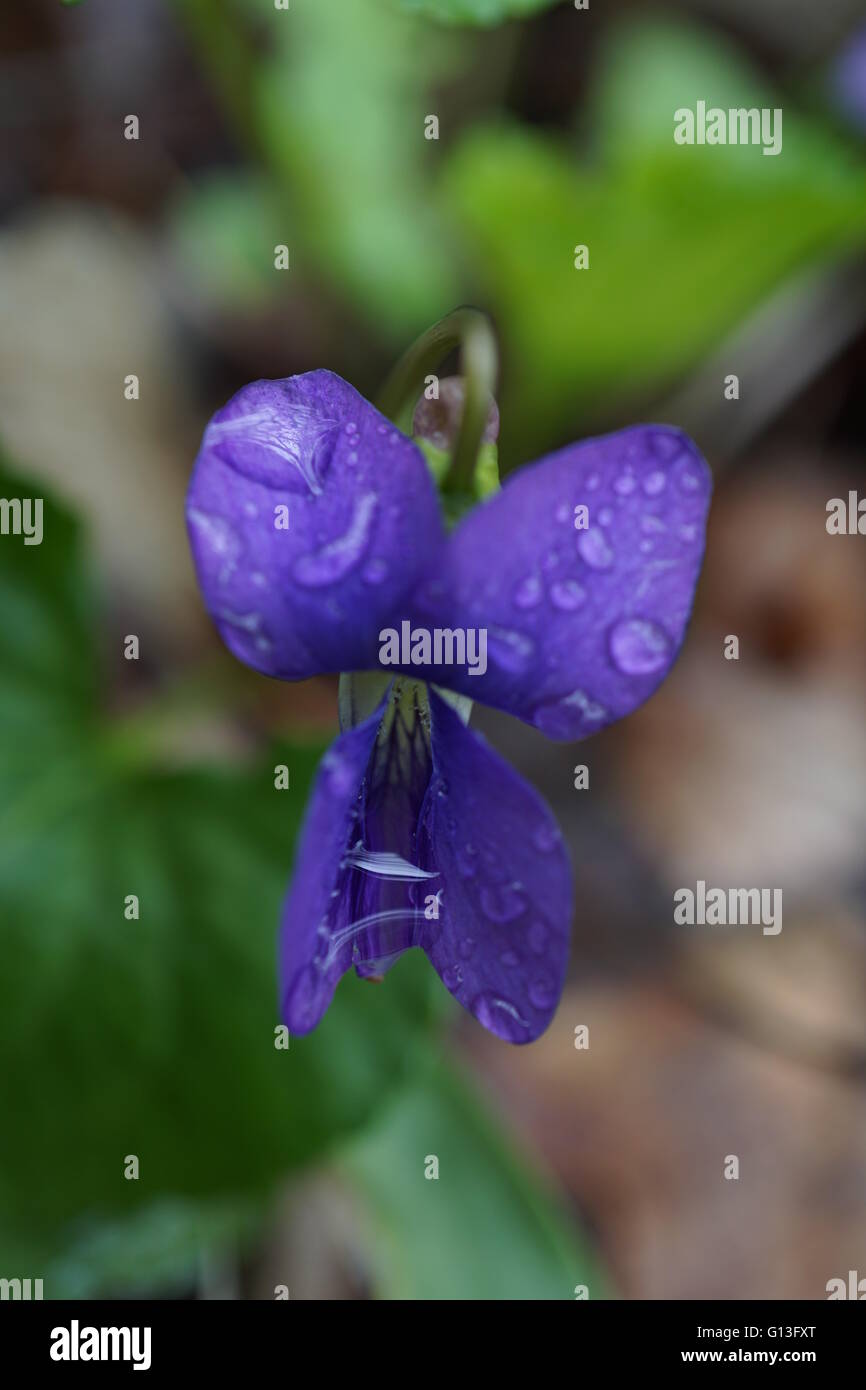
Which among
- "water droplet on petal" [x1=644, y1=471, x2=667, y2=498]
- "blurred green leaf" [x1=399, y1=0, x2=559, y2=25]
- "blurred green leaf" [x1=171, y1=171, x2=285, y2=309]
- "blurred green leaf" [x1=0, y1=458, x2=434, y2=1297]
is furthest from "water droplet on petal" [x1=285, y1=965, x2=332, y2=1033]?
"blurred green leaf" [x1=171, y1=171, x2=285, y2=309]

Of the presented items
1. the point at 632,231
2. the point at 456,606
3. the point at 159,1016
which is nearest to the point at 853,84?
the point at 632,231

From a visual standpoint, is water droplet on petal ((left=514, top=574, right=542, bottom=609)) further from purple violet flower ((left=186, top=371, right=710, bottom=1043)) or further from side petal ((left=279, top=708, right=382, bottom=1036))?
side petal ((left=279, top=708, right=382, bottom=1036))

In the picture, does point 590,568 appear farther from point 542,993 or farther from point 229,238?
point 229,238

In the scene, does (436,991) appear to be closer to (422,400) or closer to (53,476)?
(422,400)

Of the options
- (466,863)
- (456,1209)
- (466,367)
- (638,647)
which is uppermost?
(466,367)

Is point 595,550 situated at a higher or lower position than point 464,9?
lower

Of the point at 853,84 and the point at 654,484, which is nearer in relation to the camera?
the point at 654,484
